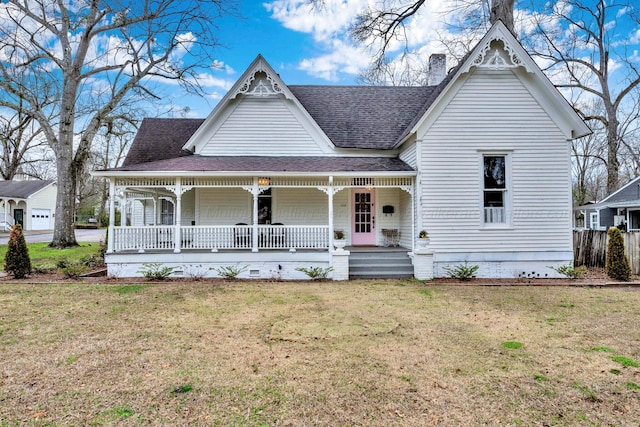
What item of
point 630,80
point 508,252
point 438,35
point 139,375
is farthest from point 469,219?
point 630,80

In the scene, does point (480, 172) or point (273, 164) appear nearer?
point (480, 172)

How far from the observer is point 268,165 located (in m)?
11.6

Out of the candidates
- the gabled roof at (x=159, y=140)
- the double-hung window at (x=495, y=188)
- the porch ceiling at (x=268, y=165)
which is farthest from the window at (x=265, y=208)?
the double-hung window at (x=495, y=188)

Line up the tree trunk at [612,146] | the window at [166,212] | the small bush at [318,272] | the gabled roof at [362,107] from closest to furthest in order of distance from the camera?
1. the small bush at [318,272]
2. the gabled roof at [362,107]
3. the window at [166,212]
4. the tree trunk at [612,146]

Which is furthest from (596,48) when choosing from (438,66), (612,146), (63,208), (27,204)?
(27,204)

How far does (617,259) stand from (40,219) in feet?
169

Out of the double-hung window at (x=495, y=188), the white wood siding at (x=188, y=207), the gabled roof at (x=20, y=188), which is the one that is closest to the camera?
the double-hung window at (x=495, y=188)

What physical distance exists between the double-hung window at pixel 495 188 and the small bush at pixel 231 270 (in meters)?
7.74

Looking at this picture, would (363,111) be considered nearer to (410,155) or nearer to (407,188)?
(410,155)

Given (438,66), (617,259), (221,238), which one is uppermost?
(438,66)

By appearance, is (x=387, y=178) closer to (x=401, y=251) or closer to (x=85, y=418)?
(x=401, y=251)

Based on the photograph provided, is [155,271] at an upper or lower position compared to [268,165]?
lower

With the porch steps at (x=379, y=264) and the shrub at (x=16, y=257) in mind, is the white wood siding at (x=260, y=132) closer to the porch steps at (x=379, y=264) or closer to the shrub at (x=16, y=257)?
the porch steps at (x=379, y=264)

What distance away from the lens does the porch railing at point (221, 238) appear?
10.9m
